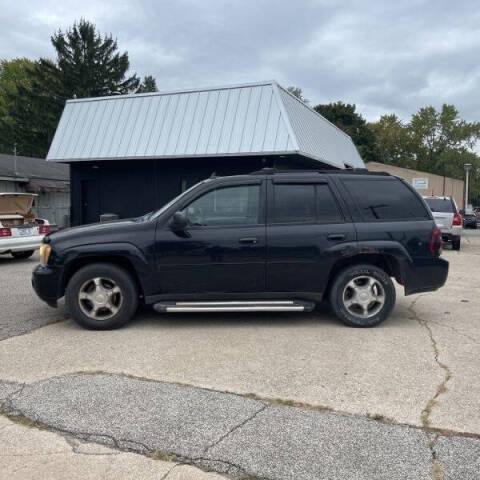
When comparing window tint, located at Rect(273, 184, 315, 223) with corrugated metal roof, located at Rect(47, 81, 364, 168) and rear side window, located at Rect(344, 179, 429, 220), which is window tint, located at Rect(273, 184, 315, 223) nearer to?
rear side window, located at Rect(344, 179, 429, 220)

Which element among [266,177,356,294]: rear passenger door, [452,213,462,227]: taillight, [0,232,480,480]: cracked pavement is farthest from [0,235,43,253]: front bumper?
[452,213,462,227]: taillight

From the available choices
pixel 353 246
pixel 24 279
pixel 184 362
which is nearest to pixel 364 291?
pixel 353 246

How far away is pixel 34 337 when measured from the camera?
17.9 feet

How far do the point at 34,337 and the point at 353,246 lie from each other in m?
3.73

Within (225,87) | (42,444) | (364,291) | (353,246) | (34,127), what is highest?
(34,127)

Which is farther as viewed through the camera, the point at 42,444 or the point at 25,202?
the point at 25,202

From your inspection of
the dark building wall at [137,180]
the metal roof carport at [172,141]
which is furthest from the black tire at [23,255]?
the dark building wall at [137,180]

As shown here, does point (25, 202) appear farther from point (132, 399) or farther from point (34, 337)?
point (132, 399)

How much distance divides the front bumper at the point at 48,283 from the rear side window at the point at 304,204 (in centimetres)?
261

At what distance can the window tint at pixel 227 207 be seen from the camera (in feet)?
19.0

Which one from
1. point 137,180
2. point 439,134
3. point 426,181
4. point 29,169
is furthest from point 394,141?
point 137,180

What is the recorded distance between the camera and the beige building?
4728 cm

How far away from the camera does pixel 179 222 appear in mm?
5516

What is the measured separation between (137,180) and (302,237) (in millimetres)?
12748
